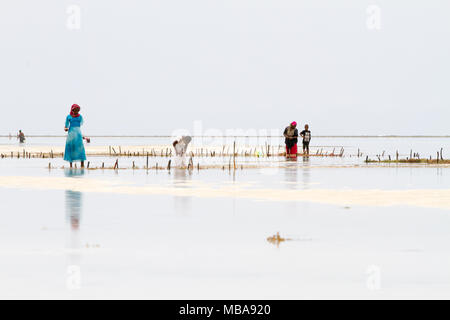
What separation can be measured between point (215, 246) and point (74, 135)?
57.0 ft

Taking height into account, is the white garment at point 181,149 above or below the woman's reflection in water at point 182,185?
above

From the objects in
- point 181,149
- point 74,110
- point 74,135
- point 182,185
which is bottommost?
point 182,185

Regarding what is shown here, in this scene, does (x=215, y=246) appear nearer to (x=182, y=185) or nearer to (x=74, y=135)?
(x=182, y=185)

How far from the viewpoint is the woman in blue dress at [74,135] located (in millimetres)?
26006

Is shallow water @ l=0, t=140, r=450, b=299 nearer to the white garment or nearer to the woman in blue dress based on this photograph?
the woman in blue dress

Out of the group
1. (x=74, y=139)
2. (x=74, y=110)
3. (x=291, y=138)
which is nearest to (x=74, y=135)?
→ (x=74, y=139)

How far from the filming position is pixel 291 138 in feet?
135

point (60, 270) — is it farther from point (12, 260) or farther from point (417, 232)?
point (417, 232)

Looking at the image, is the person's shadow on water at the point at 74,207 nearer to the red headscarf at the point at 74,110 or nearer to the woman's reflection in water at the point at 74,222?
the woman's reflection in water at the point at 74,222

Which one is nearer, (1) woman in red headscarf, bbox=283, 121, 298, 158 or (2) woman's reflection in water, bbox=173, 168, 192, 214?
(2) woman's reflection in water, bbox=173, 168, 192, 214

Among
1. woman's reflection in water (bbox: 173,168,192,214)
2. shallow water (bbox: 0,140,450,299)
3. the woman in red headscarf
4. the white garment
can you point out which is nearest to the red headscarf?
woman's reflection in water (bbox: 173,168,192,214)

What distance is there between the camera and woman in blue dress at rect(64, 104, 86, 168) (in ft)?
85.3

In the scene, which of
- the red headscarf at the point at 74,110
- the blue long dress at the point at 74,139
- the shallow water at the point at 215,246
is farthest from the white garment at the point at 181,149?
the shallow water at the point at 215,246

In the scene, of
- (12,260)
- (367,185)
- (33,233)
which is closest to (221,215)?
(33,233)
